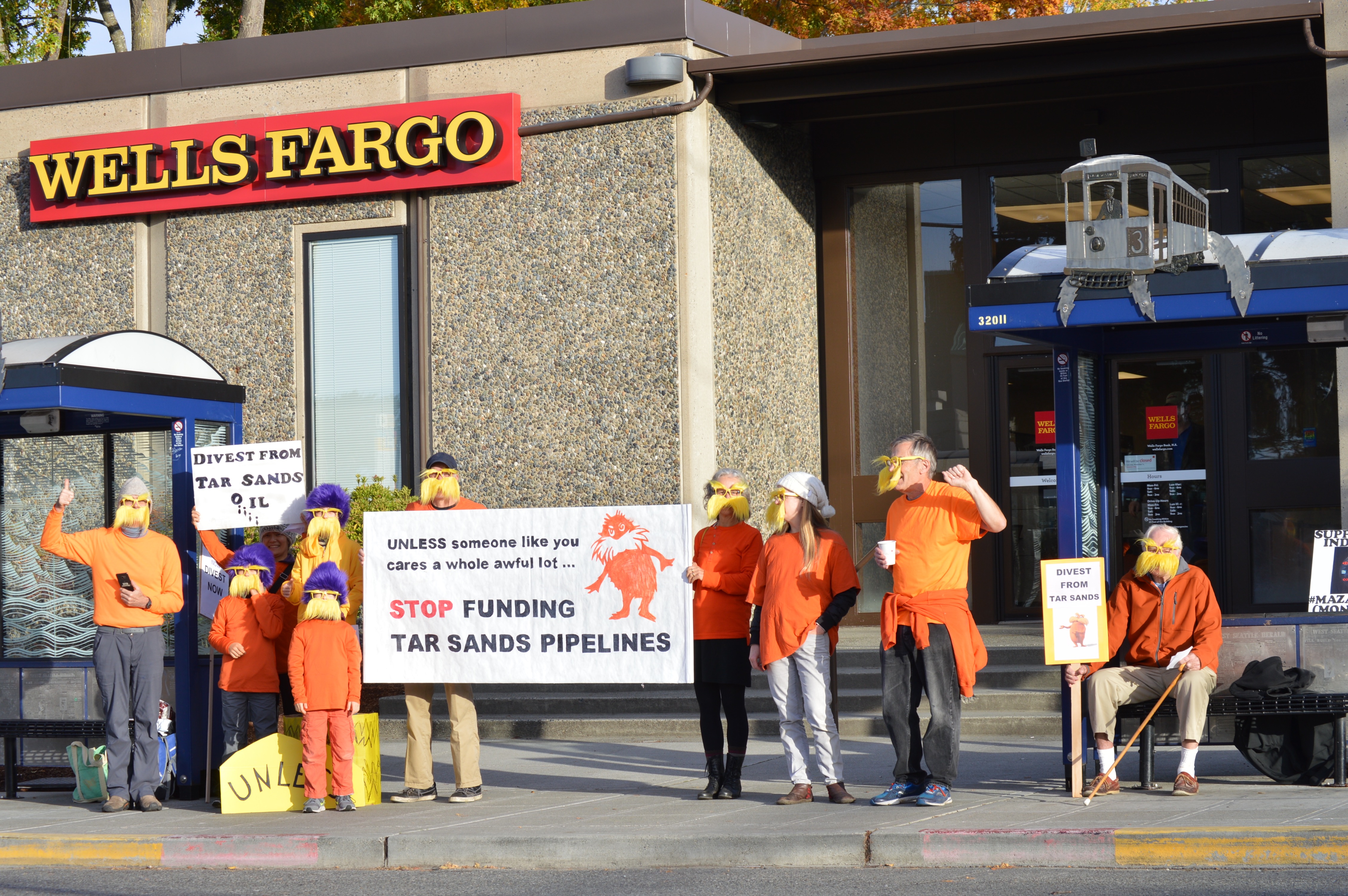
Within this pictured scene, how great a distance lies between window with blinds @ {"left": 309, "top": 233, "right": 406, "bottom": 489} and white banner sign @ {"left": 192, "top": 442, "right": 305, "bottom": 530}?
474 cm

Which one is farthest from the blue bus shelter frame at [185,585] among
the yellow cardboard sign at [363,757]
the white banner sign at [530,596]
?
the white banner sign at [530,596]

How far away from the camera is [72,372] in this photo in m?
9.11

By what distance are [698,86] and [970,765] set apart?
6519mm

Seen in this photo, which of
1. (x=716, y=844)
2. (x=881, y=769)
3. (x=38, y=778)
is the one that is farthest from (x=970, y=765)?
(x=38, y=778)

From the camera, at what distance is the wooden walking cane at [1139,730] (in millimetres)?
7914

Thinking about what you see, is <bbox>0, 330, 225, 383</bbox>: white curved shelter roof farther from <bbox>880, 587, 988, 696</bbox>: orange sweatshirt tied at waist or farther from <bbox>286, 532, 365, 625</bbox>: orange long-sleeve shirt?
<bbox>880, 587, 988, 696</bbox>: orange sweatshirt tied at waist

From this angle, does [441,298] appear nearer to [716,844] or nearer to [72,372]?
[72,372]

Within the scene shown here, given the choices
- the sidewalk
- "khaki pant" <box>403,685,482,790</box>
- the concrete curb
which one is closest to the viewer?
the concrete curb

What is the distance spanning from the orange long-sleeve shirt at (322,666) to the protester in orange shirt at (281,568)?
481 millimetres

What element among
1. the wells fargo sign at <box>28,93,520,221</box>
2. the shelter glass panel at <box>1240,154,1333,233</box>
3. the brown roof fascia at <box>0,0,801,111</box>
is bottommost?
the shelter glass panel at <box>1240,154,1333,233</box>

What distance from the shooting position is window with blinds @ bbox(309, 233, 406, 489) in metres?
14.1

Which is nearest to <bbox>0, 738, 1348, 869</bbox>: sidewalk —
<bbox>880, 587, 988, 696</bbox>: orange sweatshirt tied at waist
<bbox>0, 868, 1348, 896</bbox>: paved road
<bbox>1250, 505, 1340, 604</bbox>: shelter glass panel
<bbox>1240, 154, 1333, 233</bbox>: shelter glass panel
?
<bbox>0, 868, 1348, 896</bbox>: paved road

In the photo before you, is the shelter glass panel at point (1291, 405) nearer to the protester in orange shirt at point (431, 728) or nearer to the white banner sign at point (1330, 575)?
the white banner sign at point (1330, 575)

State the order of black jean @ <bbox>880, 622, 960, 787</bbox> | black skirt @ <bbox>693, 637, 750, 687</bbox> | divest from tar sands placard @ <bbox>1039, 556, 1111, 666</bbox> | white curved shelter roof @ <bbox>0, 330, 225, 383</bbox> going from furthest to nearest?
white curved shelter roof @ <bbox>0, 330, 225, 383</bbox>
black skirt @ <bbox>693, 637, 750, 687</bbox>
divest from tar sands placard @ <bbox>1039, 556, 1111, 666</bbox>
black jean @ <bbox>880, 622, 960, 787</bbox>
